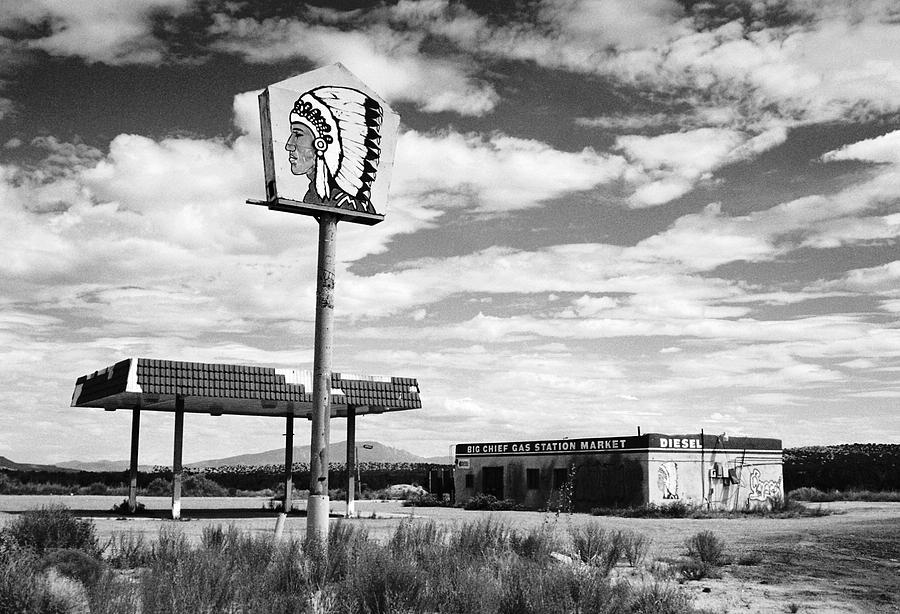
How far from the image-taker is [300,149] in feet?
46.1

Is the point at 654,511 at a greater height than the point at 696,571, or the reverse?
the point at 696,571

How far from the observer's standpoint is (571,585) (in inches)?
380

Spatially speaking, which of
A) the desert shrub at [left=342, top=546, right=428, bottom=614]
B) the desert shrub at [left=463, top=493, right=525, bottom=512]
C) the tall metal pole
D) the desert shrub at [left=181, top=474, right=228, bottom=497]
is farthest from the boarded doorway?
the desert shrub at [left=342, top=546, right=428, bottom=614]

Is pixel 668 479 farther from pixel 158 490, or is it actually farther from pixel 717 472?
pixel 158 490

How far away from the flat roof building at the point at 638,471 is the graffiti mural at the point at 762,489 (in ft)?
0.14

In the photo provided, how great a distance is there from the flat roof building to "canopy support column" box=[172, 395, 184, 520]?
1377cm

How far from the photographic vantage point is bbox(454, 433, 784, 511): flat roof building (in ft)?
114

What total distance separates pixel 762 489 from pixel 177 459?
81.3ft

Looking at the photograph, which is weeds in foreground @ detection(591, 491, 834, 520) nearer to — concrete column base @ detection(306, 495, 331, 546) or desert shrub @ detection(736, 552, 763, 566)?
desert shrub @ detection(736, 552, 763, 566)

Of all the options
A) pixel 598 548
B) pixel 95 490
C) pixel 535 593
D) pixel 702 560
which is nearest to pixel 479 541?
pixel 598 548

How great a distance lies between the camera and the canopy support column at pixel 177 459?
2489 centimetres

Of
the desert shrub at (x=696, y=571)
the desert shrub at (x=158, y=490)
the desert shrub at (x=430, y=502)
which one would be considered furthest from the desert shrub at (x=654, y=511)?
the desert shrub at (x=158, y=490)

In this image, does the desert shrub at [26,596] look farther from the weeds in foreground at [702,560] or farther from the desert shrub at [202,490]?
the desert shrub at [202,490]

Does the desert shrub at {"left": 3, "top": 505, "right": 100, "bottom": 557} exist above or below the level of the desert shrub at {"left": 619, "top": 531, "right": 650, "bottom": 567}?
above
